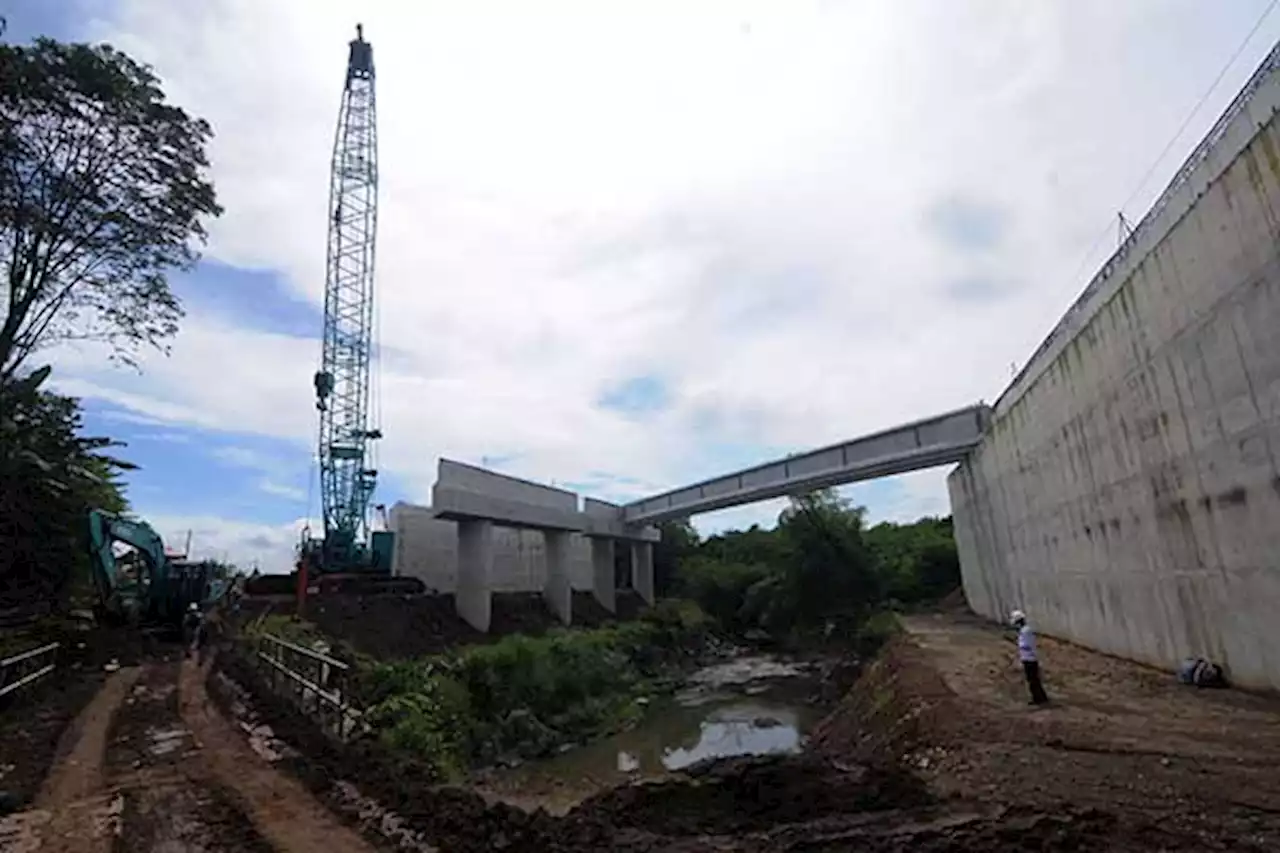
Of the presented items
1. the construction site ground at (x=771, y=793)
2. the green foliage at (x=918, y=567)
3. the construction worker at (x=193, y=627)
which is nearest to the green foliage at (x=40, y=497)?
the construction worker at (x=193, y=627)

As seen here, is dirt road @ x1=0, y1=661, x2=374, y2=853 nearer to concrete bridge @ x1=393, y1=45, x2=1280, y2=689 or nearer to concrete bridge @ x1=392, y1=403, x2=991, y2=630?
concrete bridge @ x1=393, y1=45, x2=1280, y2=689

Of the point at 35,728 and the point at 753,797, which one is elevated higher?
the point at 35,728

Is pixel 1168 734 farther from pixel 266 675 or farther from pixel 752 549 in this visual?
pixel 752 549

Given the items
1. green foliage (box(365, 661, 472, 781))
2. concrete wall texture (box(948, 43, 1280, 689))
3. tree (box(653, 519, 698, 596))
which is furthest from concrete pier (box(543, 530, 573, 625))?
tree (box(653, 519, 698, 596))

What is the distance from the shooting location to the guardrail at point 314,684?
11461mm

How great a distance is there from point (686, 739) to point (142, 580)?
18310mm

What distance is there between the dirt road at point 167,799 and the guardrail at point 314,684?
1.16 meters

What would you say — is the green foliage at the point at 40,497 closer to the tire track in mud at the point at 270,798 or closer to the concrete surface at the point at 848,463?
the tire track in mud at the point at 270,798

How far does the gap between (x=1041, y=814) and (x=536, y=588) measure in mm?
40447

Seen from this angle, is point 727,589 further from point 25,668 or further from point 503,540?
point 25,668

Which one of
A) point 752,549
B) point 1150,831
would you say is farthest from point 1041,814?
point 752,549

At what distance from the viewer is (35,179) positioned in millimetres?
17922

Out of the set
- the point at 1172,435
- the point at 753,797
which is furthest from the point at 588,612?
the point at 753,797

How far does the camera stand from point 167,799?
8.58 m
